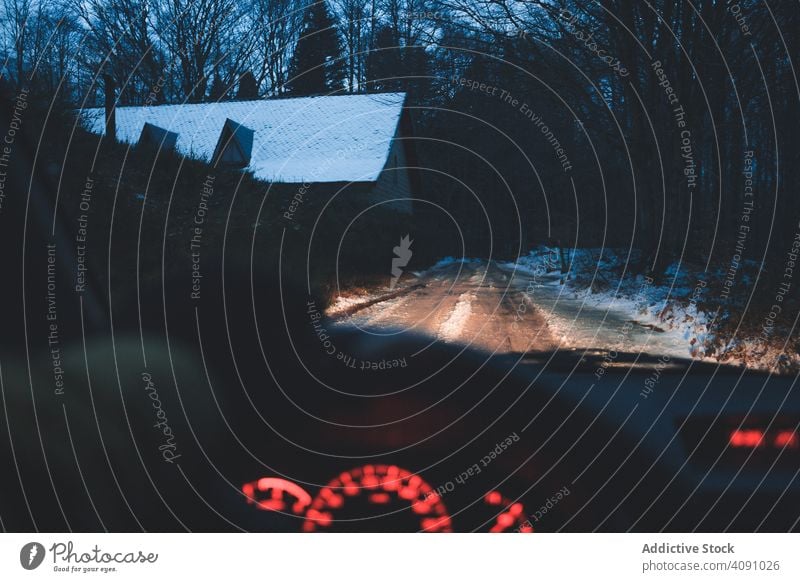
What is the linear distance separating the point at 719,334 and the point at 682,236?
11124mm

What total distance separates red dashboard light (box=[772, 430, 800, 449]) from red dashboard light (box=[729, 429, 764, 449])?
0.05 meters

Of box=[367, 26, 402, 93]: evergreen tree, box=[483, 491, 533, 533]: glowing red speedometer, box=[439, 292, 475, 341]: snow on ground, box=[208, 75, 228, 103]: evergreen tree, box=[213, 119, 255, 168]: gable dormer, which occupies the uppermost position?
box=[208, 75, 228, 103]: evergreen tree

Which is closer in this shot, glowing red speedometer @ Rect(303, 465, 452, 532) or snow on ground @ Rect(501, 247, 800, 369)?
glowing red speedometer @ Rect(303, 465, 452, 532)

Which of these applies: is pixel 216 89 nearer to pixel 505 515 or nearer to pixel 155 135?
pixel 155 135

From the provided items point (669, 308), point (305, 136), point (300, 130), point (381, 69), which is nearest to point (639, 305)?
point (669, 308)

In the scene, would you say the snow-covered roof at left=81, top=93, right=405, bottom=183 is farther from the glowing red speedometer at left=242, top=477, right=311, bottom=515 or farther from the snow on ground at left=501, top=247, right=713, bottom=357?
the glowing red speedometer at left=242, top=477, right=311, bottom=515

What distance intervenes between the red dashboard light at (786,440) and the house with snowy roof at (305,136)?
2283cm

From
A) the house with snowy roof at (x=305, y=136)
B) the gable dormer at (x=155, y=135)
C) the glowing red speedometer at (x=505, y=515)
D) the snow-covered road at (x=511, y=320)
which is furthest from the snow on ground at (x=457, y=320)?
the gable dormer at (x=155, y=135)

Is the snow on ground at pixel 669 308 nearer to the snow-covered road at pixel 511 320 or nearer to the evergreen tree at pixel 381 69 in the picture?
the snow-covered road at pixel 511 320

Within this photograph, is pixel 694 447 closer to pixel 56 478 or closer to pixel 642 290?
pixel 56 478

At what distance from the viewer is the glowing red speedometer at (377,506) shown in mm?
2207

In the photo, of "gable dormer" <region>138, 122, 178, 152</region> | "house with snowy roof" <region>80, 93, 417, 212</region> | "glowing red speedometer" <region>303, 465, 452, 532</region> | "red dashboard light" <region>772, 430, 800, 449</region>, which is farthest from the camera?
"gable dormer" <region>138, 122, 178, 152</region>

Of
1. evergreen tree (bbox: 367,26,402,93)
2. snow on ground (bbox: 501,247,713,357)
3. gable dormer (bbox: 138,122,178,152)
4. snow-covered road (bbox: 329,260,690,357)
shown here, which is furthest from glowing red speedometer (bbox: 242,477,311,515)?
gable dormer (bbox: 138,122,178,152)

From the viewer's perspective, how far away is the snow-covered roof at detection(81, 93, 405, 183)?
26938 mm
